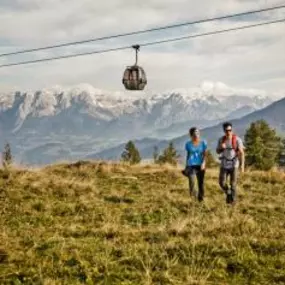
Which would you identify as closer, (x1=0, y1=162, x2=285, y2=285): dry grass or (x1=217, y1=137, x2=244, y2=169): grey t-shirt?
(x1=0, y1=162, x2=285, y2=285): dry grass

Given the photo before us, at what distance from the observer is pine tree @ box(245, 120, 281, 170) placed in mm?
84875

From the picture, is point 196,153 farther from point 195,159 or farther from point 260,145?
point 260,145

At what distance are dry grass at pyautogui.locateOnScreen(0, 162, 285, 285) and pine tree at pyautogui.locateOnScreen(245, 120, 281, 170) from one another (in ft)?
222

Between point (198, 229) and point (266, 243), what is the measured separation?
63.7 inches

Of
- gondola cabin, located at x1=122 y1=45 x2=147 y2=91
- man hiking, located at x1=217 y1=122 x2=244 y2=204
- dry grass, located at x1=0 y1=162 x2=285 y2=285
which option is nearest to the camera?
dry grass, located at x1=0 y1=162 x2=285 y2=285

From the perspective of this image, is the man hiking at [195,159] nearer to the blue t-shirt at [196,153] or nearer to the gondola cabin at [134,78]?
the blue t-shirt at [196,153]

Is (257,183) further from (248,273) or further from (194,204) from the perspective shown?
(248,273)

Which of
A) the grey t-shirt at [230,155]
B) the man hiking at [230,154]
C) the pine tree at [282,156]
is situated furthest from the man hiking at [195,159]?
the pine tree at [282,156]

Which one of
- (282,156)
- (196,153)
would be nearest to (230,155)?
(196,153)

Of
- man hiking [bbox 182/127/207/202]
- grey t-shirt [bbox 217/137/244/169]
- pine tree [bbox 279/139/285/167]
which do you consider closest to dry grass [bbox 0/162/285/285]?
man hiking [bbox 182/127/207/202]

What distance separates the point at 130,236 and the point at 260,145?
7820 centimetres

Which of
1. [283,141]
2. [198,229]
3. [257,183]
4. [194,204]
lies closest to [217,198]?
[194,204]

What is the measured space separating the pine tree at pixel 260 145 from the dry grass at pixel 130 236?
67.8 m

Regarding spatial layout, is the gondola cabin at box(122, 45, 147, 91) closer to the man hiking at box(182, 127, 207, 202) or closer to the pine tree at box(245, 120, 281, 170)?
the man hiking at box(182, 127, 207, 202)
